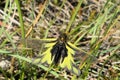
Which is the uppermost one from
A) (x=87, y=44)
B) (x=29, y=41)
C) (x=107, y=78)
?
(x=29, y=41)

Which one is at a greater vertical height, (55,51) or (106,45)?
(55,51)

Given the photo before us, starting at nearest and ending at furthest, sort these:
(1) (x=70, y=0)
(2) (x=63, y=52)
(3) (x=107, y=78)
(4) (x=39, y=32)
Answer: (2) (x=63, y=52) → (3) (x=107, y=78) → (4) (x=39, y=32) → (1) (x=70, y=0)

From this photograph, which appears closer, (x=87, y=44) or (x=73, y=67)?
(x=73, y=67)

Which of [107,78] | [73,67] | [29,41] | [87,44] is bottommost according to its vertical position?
[107,78]

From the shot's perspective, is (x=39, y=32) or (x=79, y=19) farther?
(x=79, y=19)

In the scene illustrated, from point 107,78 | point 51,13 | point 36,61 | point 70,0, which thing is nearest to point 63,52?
point 36,61

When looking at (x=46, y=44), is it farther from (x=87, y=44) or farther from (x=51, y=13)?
(x=51, y=13)

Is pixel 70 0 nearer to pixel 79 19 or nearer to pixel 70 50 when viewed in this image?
pixel 79 19

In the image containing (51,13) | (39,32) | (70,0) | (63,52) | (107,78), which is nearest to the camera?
(63,52)

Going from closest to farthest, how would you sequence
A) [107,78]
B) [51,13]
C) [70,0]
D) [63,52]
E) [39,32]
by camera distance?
1. [63,52]
2. [107,78]
3. [39,32]
4. [51,13]
5. [70,0]

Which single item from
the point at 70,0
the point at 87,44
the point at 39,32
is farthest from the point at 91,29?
the point at 70,0
